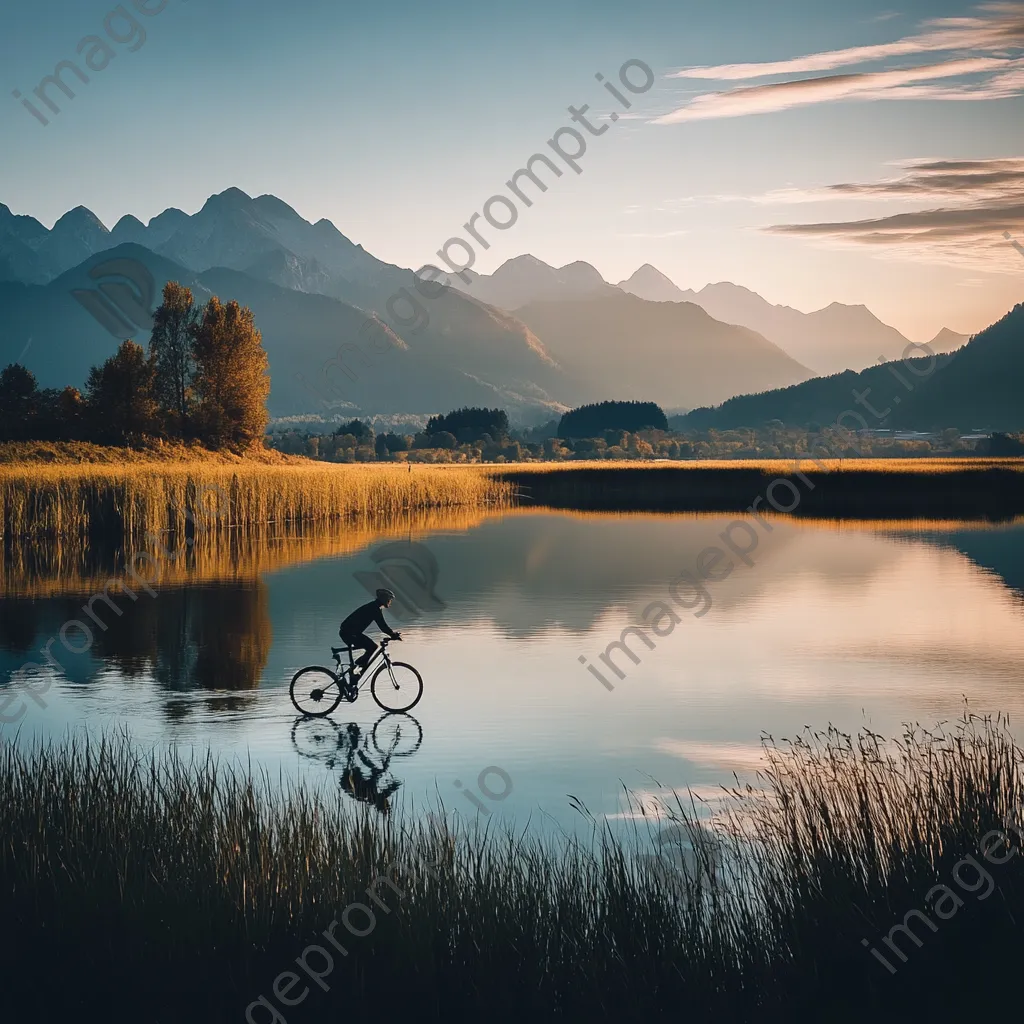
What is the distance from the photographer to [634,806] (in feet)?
35.4

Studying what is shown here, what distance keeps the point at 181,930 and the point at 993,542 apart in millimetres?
38380

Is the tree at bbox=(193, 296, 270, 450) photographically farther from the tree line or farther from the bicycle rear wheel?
the bicycle rear wheel

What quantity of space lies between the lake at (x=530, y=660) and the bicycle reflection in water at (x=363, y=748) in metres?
0.04

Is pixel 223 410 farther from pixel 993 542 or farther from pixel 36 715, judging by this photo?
pixel 36 715

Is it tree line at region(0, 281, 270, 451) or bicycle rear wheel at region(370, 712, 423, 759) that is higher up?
tree line at region(0, 281, 270, 451)

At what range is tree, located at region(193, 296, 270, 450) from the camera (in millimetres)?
63594

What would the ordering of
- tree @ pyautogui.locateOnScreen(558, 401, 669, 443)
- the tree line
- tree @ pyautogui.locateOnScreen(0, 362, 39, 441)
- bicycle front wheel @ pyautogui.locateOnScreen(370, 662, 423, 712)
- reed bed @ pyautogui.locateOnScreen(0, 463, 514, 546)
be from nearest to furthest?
bicycle front wheel @ pyautogui.locateOnScreen(370, 662, 423, 712) < reed bed @ pyautogui.locateOnScreen(0, 463, 514, 546) < tree @ pyautogui.locateOnScreen(0, 362, 39, 441) < the tree line < tree @ pyautogui.locateOnScreen(558, 401, 669, 443)

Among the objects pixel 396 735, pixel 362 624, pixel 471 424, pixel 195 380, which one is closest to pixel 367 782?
pixel 396 735

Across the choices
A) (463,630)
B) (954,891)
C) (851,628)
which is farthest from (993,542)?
(954,891)

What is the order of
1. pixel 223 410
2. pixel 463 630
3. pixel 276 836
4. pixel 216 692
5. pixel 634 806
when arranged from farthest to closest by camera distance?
pixel 223 410
pixel 463 630
pixel 216 692
pixel 634 806
pixel 276 836

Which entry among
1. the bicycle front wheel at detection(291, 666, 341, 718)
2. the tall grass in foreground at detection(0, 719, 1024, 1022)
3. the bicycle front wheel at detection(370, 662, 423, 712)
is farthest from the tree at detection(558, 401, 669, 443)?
the tall grass in foreground at detection(0, 719, 1024, 1022)

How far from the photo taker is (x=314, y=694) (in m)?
14.0

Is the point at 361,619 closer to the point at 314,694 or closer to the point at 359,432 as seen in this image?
the point at 314,694

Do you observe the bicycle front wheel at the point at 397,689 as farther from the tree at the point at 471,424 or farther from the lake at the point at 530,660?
the tree at the point at 471,424
